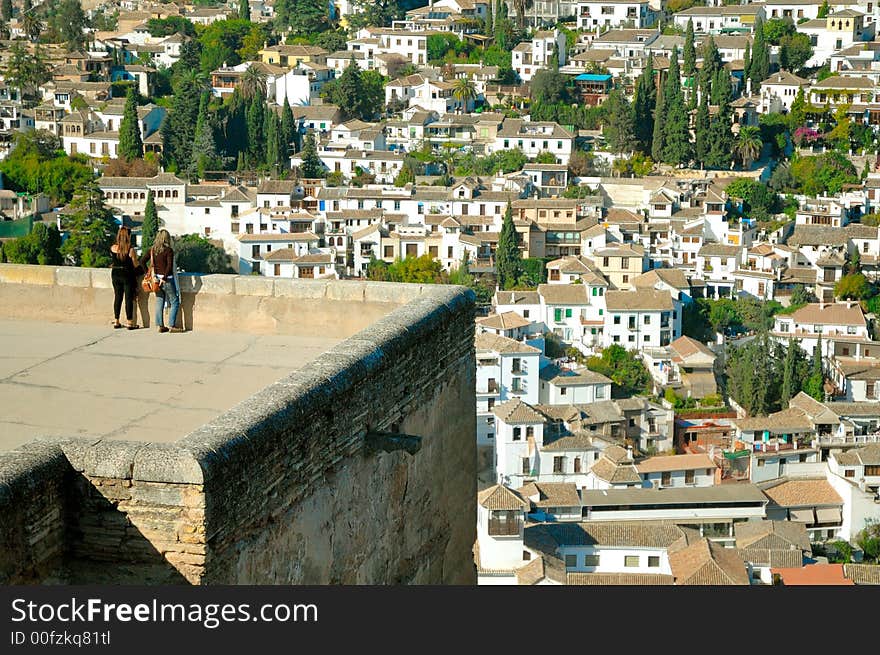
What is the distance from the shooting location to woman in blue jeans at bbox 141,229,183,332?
13.4ft

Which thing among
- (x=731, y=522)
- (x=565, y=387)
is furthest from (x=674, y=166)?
(x=731, y=522)

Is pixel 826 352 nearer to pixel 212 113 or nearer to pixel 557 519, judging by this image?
pixel 557 519

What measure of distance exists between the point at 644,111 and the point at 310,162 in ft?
28.4

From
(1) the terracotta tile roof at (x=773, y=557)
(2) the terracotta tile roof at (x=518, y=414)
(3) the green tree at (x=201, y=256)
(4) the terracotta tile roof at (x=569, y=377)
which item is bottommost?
(1) the terracotta tile roof at (x=773, y=557)

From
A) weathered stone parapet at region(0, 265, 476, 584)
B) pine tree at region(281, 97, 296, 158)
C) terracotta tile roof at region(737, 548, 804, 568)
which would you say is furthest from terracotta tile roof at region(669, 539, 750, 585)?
pine tree at region(281, 97, 296, 158)

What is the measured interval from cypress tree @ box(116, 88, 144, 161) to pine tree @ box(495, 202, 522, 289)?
12.0 metres

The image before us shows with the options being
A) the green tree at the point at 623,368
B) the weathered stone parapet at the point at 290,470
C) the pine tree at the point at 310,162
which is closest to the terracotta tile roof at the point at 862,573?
the green tree at the point at 623,368

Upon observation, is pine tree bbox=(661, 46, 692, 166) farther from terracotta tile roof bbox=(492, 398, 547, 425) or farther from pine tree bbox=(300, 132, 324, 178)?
terracotta tile roof bbox=(492, 398, 547, 425)

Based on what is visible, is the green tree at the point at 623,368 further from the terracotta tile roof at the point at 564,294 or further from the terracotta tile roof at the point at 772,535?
the terracotta tile roof at the point at 772,535

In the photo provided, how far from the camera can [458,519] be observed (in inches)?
159

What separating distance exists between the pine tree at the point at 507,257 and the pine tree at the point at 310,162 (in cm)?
810

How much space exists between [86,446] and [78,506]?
106 millimetres

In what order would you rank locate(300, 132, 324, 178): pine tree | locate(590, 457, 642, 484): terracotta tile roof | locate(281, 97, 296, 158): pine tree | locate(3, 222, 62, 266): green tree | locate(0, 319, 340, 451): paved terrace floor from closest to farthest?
locate(0, 319, 340, 451): paved terrace floor
locate(590, 457, 642, 484): terracotta tile roof
locate(3, 222, 62, 266): green tree
locate(300, 132, 324, 178): pine tree
locate(281, 97, 296, 158): pine tree

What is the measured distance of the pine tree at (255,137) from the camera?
41.9 meters
